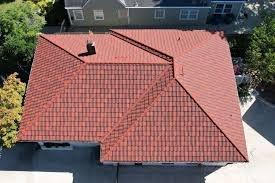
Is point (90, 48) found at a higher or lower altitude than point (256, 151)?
higher

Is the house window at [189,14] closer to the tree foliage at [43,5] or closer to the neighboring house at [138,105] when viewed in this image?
the neighboring house at [138,105]

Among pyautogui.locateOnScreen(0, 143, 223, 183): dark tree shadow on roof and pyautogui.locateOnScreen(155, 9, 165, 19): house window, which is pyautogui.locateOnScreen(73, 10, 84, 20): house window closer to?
pyautogui.locateOnScreen(155, 9, 165, 19): house window

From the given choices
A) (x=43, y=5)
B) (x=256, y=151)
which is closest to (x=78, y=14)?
(x=43, y=5)

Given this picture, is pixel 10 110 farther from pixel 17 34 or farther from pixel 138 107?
pixel 138 107

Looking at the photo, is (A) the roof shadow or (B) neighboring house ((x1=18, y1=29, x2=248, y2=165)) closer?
(B) neighboring house ((x1=18, y1=29, x2=248, y2=165))

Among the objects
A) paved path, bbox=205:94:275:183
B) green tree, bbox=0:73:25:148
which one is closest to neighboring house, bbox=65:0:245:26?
paved path, bbox=205:94:275:183

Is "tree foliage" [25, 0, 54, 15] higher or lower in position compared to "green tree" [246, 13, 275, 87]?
higher
